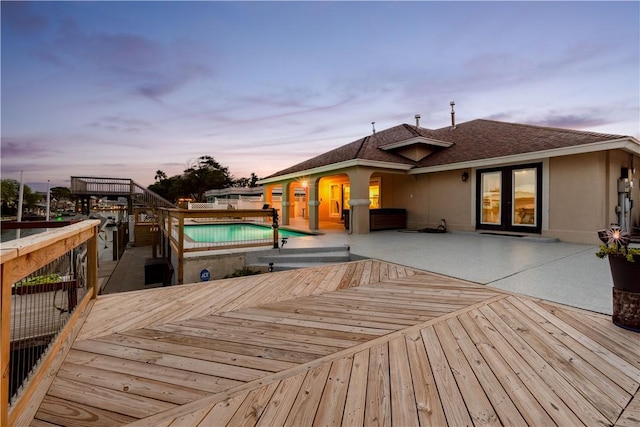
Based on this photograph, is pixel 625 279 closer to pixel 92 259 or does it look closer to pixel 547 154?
pixel 92 259

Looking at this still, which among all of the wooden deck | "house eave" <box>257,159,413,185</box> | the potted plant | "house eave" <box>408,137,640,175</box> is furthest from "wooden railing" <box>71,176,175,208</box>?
the potted plant

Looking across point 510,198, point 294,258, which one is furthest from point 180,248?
point 510,198

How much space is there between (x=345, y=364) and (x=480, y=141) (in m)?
10.8

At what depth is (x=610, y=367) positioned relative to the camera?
1.85 metres

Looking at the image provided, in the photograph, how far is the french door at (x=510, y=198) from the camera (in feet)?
26.5

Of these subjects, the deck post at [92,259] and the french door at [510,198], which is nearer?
the deck post at [92,259]

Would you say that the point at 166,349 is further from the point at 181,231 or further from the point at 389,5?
the point at 389,5

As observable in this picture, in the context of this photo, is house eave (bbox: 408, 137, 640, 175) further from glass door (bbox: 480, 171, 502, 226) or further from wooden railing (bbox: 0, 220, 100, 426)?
wooden railing (bbox: 0, 220, 100, 426)

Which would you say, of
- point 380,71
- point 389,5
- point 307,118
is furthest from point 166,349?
point 307,118

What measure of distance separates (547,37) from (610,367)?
1028 cm

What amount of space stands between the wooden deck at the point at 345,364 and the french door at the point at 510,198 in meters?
6.45

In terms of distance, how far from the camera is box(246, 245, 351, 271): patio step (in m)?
5.94

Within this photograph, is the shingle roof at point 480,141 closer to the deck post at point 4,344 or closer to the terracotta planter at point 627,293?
the terracotta planter at point 627,293

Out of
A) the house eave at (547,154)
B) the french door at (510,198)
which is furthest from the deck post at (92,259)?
the french door at (510,198)
